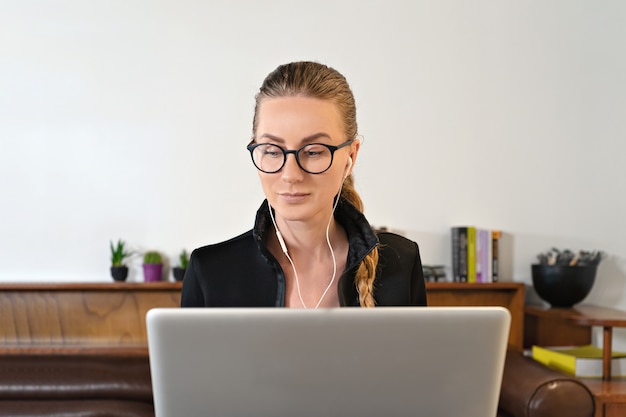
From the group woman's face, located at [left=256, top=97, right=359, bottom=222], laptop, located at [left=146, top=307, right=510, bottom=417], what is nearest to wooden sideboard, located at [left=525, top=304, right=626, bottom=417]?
woman's face, located at [left=256, top=97, right=359, bottom=222]

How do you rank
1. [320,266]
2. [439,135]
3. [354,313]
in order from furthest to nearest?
1. [439,135]
2. [320,266]
3. [354,313]

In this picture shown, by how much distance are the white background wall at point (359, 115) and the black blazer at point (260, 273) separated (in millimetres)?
1777

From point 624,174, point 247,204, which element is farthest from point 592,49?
point 247,204

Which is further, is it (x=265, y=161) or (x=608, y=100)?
(x=608, y=100)

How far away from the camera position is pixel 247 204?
3.30m

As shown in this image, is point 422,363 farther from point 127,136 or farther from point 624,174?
point 624,174

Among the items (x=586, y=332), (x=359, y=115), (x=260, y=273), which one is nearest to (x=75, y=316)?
(x=359, y=115)

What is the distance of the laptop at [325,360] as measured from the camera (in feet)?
2.76

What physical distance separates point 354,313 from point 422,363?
0.11 meters

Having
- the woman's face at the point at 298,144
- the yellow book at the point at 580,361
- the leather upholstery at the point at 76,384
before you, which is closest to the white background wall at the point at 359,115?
the yellow book at the point at 580,361

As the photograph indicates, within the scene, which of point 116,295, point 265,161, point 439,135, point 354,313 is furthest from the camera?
point 439,135

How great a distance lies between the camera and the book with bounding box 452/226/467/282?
3.25 metres

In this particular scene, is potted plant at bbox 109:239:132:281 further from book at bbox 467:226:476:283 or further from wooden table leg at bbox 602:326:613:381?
wooden table leg at bbox 602:326:613:381

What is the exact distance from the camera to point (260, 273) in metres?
1.50
